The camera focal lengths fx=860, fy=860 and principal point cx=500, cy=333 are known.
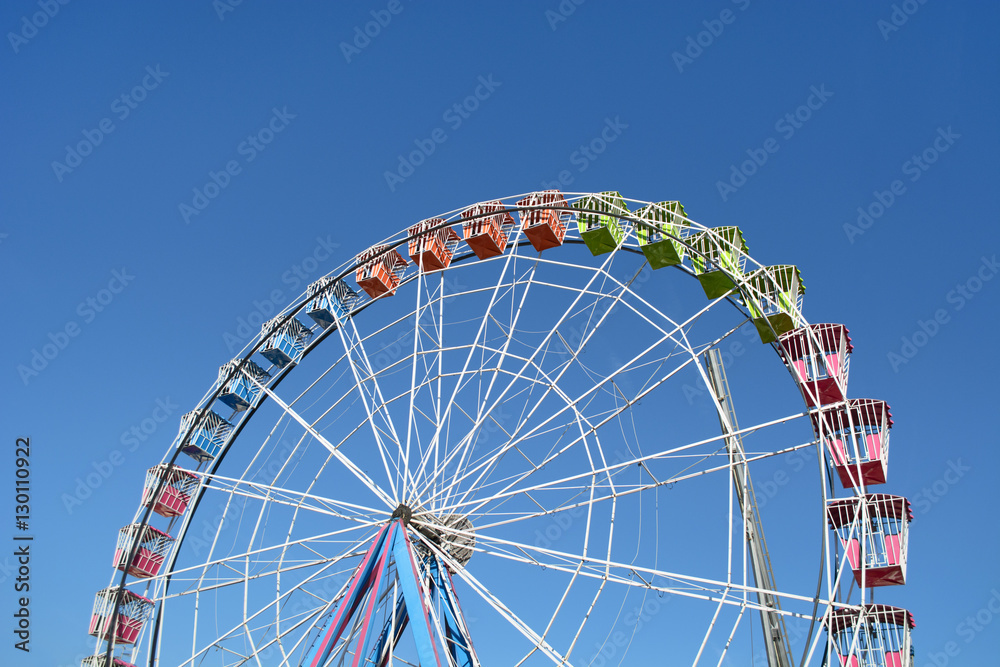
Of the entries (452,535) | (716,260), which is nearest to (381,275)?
(452,535)

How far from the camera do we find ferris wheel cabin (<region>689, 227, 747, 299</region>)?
16.5m

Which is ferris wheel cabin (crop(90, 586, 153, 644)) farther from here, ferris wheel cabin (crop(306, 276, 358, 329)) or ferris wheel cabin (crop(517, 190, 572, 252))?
ferris wheel cabin (crop(517, 190, 572, 252))

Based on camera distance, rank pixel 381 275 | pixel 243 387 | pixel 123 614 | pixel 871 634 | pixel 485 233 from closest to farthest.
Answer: pixel 871 634, pixel 485 233, pixel 123 614, pixel 381 275, pixel 243 387

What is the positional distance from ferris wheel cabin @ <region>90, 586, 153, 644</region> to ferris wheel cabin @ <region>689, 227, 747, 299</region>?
44.5 ft

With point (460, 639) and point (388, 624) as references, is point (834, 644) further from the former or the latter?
point (388, 624)

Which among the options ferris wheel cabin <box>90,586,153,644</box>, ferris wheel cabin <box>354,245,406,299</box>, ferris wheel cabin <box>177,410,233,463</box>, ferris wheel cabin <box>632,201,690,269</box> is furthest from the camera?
ferris wheel cabin <box>177,410,233,463</box>

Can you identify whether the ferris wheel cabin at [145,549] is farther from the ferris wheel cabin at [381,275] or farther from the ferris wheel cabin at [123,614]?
the ferris wheel cabin at [381,275]

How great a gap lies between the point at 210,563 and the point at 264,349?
Result: 5.75 m

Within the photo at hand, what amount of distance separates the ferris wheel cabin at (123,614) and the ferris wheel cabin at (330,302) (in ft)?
23.5

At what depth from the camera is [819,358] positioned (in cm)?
1520

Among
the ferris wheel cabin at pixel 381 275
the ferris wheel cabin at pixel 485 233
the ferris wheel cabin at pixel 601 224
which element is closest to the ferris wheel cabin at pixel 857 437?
the ferris wheel cabin at pixel 601 224

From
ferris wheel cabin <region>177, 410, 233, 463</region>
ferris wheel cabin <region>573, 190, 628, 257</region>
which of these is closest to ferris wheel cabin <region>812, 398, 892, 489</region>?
ferris wheel cabin <region>573, 190, 628, 257</region>

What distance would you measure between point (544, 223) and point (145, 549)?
40.1ft

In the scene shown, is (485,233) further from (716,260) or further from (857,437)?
(857,437)
